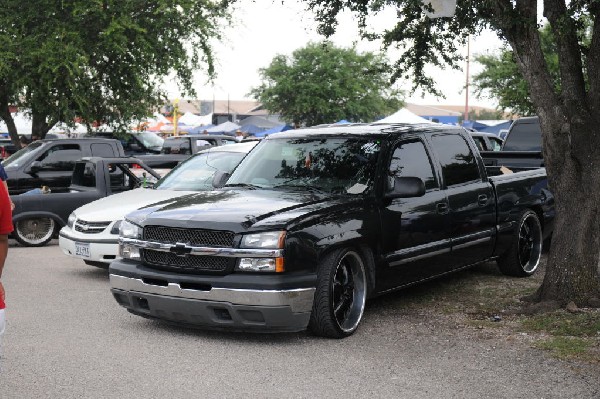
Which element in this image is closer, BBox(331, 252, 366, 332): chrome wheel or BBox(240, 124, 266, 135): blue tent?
BBox(331, 252, 366, 332): chrome wheel

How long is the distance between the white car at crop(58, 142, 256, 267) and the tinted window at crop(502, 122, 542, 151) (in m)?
6.33

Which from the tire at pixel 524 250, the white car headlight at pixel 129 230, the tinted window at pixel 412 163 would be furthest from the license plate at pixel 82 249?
the tire at pixel 524 250

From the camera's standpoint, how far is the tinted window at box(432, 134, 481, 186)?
8.49m

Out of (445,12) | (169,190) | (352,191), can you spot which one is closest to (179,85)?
(169,190)

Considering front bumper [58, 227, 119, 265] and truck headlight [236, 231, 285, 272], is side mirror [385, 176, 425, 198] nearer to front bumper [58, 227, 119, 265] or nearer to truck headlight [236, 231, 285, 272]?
truck headlight [236, 231, 285, 272]

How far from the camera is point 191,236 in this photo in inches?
265

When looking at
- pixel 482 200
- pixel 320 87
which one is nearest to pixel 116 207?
pixel 482 200

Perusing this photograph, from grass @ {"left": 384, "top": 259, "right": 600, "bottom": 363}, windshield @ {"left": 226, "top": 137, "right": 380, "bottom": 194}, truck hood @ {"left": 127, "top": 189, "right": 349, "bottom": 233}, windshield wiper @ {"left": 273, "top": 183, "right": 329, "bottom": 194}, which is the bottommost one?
grass @ {"left": 384, "top": 259, "right": 600, "bottom": 363}

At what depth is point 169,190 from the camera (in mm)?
10914

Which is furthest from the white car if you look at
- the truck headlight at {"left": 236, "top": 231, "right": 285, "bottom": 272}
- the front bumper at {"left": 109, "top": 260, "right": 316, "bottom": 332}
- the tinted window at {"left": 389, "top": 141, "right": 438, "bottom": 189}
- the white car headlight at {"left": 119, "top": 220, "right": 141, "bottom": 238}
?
the truck headlight at {"left": 236, "top": 231, "right": 285, "bottom": 272}

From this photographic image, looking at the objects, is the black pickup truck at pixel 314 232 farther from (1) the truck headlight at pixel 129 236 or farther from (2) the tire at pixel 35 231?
(2) the tire at pixel 35 231

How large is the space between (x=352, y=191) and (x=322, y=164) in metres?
0.56

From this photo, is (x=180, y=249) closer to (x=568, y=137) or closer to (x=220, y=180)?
(x=220, y=180)

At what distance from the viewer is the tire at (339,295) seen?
6.71 metres
